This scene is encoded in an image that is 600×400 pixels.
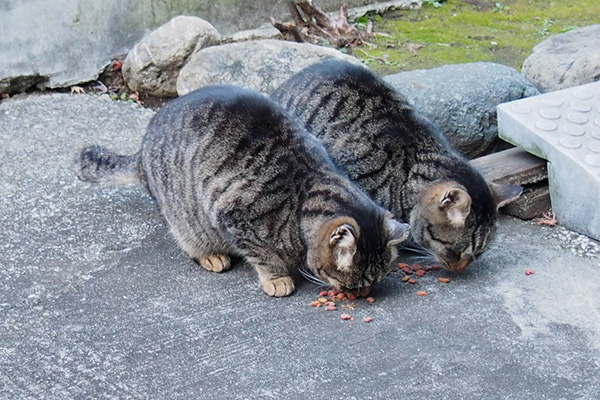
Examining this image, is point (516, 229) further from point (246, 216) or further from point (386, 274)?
point (246, 216)

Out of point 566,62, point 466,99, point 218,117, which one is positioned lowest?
point 466,99

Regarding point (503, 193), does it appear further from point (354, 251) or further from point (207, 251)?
point (207, 251)

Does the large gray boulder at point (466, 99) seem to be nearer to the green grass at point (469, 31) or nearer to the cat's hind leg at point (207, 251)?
the green grass at point (469, 31)

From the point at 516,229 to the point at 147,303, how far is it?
7.28ft

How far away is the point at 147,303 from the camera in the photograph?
167 inches

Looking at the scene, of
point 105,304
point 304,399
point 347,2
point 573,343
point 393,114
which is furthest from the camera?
point 347,2

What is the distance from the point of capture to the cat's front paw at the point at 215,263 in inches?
180

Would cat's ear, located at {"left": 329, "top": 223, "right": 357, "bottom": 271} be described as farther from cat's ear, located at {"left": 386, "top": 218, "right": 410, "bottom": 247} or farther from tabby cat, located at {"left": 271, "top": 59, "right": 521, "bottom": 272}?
tabby cat, located at {"left": 271, "top": 59, "right": 521, "bottom": 272}

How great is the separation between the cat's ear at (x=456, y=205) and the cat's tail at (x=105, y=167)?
180 cm

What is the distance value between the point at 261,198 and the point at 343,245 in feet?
1.82

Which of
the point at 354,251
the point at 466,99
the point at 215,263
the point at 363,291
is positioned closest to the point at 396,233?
the point at 354,251

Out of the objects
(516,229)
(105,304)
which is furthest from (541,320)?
(105,304)

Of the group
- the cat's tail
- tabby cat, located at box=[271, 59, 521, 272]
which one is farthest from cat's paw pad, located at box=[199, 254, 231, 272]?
tabby cat, located at box=[271, 59, 521, 272]

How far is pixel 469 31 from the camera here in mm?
7906
